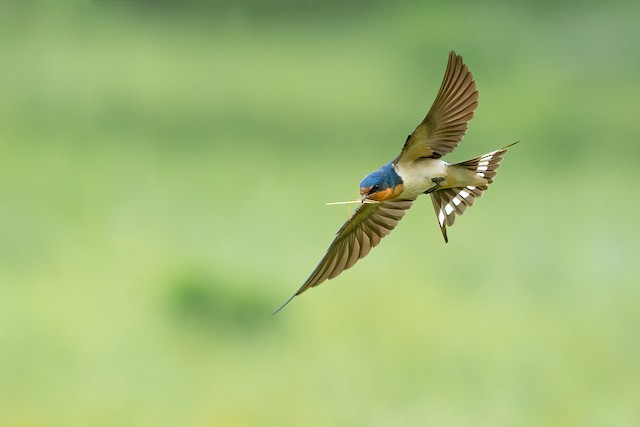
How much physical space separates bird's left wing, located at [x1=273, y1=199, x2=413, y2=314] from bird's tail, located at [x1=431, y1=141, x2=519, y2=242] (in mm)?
94

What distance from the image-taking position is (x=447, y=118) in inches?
55.2

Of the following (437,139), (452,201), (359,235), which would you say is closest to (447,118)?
(437,139)

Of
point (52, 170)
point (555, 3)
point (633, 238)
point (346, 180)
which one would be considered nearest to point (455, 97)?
point (346, 180)

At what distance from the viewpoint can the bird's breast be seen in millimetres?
1401

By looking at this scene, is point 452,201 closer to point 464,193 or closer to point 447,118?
point 464,193

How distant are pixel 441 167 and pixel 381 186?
9 cm

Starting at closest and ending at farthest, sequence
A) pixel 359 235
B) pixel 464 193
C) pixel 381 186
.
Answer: pixel 381 186, pixel 464 193, pixel 359 235

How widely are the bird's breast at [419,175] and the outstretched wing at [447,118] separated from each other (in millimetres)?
10

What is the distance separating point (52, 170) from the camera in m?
4.46

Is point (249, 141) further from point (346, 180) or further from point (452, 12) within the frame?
point (452, 12)

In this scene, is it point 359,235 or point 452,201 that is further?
point 359,235

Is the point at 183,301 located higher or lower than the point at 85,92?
lower

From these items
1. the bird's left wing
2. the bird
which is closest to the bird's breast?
the bird

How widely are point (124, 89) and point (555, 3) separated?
169 cm
